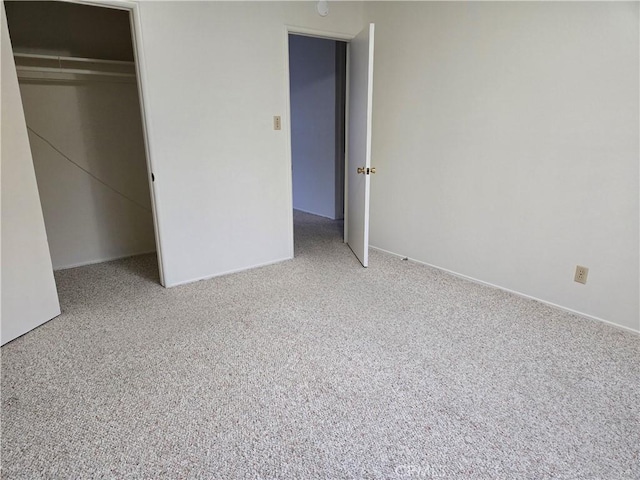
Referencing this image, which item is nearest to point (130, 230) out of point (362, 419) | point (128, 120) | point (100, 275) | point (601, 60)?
point (100, 275)

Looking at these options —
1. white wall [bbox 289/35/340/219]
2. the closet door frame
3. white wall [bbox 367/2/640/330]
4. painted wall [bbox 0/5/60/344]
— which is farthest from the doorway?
A: painted wall [bbox 0/5/60/344]

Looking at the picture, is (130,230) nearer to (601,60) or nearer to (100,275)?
(100,275)

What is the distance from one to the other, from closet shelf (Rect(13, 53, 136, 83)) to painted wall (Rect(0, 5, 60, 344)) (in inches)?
44.0

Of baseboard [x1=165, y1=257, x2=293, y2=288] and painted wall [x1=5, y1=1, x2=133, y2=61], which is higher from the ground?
painted wall [x1=5, y1=1, x2=133, y2=61]

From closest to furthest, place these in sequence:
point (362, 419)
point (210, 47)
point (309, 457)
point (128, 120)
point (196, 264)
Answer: point (309, 457) < point (362, 419) < point (210, 47) < point (196, 264) < point (128, 120)

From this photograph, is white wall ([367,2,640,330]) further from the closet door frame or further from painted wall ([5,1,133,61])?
painted wall ([5,1,133,61])

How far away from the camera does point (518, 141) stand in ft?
8.23

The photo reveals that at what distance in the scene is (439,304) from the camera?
2.58 metres

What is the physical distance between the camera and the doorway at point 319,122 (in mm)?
4879

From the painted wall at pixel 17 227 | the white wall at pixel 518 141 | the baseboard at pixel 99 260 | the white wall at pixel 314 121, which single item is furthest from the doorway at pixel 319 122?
the painted wall at pixel 17 227

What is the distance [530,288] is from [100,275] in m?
3.50

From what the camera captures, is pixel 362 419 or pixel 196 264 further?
pixel 196 264

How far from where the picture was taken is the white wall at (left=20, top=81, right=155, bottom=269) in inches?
124

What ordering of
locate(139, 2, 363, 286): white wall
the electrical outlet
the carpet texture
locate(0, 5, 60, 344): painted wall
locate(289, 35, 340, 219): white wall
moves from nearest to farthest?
the carpet texture, locate(0, 5, 60, 344): painted wall, the electrical outlet, locate(139, 2, 363, 286): white wall, locate(289, 35, 340, 219): white wall
